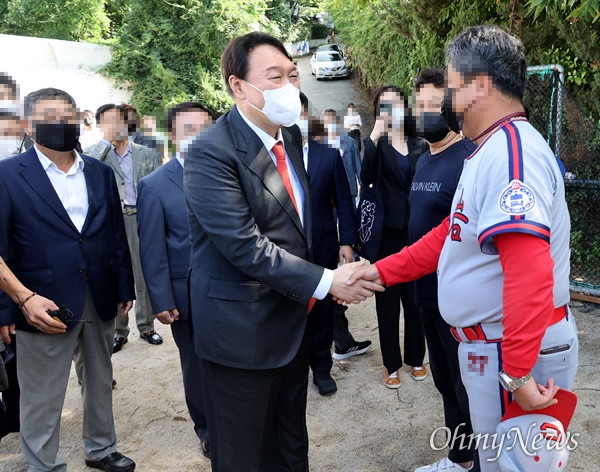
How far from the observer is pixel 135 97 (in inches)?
608

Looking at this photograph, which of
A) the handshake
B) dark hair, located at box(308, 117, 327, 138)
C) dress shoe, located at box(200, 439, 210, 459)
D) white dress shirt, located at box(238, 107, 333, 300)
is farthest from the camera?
dark hair, located at box(308, 117, 327, 138)

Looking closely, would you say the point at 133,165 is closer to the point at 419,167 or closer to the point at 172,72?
the point at 419,167

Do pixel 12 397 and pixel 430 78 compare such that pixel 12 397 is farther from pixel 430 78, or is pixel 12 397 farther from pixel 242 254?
pixel 430 78

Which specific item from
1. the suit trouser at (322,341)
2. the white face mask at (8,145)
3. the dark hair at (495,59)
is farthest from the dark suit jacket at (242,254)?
the white face mask at (8,145)

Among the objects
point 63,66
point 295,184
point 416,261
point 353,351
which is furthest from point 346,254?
point 63,66

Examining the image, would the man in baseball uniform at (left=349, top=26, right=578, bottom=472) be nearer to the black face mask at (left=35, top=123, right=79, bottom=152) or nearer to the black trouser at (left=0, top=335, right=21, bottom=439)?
the black face mask at (left=35, top=123, right=79, bottom=152)

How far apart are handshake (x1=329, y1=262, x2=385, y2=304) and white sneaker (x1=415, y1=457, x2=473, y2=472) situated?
48.3 inches

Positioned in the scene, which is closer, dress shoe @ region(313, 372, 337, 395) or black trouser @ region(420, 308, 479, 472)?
black trouser @ region(420, 308, 479, 472)

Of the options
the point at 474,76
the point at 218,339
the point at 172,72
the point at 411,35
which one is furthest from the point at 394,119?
the point at 172,72

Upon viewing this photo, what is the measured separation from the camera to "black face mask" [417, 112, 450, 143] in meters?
2.94

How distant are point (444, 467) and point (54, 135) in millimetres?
2798

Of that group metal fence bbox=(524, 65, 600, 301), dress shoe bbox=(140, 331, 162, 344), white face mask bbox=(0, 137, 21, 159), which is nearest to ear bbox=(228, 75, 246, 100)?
white face mask bbox=(0, 137, 21, 159)

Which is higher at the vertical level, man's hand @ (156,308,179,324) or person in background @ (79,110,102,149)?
person in background @ (79,110,102,149)

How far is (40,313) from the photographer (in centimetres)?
276
